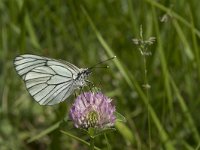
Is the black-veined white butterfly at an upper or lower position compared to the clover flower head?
upper

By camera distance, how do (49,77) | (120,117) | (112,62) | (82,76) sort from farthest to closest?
(112,62) → (49,77) → (82,76) → (120,117)

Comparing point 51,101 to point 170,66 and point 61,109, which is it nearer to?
point 61,109

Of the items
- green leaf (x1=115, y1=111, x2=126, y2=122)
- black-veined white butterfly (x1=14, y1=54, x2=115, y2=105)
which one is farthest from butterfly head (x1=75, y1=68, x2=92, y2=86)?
green leaf (x1=115, y1=111, x2=126, y2=122)

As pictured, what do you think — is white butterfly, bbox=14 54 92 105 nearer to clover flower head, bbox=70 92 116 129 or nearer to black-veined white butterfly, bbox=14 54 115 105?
black-veined white butterfly, bbox=14 54 115 105

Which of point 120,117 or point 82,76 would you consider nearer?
point 120,117

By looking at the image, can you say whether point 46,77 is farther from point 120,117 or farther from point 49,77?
point 120,117

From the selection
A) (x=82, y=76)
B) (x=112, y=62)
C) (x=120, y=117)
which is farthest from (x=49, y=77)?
(x=112, y=62)

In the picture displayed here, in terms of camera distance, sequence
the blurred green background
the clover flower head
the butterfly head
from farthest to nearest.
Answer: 1. the blurred green background
2. the butterfly head
3. the clover flower head
